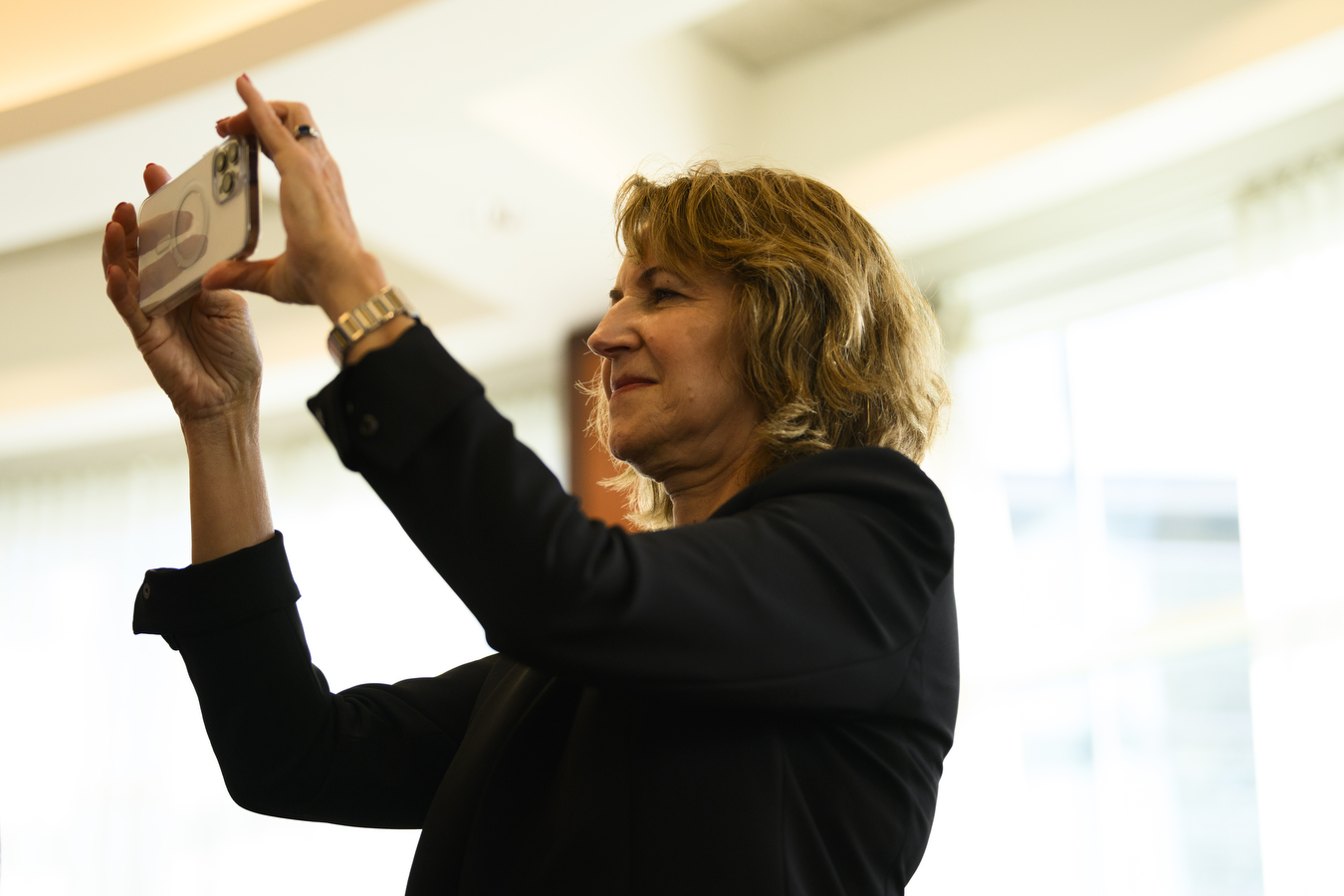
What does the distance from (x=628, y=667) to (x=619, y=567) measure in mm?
68

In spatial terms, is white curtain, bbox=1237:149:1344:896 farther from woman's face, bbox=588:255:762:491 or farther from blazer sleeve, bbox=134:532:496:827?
blazer sleeve, bbox=134:532:496:827

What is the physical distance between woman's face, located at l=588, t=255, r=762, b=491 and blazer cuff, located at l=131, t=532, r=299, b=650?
34 cm

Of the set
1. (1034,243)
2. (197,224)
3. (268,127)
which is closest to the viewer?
(268,127)

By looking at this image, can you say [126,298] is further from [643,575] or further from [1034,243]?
[1034,243]

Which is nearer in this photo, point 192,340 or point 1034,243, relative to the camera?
point 192,340

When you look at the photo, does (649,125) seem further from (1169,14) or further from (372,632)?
(372,632)

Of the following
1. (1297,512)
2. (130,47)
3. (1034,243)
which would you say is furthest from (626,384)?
(1034,243)

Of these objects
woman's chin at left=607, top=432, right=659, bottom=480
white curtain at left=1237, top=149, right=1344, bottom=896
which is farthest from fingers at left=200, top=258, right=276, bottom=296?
white curtain at left=1237, top=149, right=1344, bottom=896

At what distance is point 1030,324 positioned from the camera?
446cm

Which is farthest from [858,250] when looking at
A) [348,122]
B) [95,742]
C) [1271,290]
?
[95,742]

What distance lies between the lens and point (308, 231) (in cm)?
89

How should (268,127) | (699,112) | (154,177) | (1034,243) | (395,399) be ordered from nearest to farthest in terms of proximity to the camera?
(395,399)
(268,127)
(154,177)
(699,112)
(1034,243)

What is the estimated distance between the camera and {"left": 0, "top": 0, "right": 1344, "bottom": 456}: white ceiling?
3348mm

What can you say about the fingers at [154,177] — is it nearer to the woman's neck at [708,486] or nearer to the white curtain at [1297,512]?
the woman's neck at [708,486]
